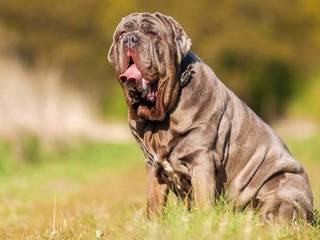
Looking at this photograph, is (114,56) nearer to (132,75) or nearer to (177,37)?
(132,75)

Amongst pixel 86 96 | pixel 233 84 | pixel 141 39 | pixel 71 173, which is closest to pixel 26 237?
pixel 141 39

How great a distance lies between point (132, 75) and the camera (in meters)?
5.92

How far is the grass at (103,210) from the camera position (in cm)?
512

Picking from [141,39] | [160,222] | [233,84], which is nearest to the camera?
[160,222]

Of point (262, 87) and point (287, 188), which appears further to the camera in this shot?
point (262, 87)

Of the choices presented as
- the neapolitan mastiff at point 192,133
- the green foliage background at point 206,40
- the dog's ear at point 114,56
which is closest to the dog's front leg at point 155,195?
the neapolitan mastiff at point 192,133

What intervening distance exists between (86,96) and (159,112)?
1058 inches

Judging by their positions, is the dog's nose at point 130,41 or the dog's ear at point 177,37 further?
the dog's ear at point 177,37

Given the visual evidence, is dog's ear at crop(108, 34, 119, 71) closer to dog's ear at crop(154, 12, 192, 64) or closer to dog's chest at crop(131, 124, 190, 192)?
dog's ear at crop(154, 12, 192, 64)

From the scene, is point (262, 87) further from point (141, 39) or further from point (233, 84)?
point (141, 39)

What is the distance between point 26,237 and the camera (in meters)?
6.21

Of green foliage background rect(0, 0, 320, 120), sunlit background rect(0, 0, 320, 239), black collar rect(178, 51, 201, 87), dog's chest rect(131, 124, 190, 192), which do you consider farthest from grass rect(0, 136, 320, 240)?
green foliage background rect(0, 0, 320, 120)

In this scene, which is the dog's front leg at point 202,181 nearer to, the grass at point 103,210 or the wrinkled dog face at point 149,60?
the grass at point 103,210

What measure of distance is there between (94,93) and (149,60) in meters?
28.3
